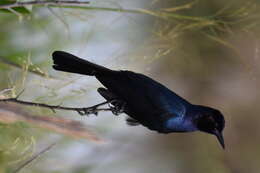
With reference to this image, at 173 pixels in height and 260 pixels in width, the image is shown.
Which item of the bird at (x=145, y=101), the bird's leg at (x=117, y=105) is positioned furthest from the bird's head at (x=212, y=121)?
the bird's leg at (x=117, y=105)

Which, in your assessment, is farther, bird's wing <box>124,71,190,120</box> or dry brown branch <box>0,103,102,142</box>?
bird's wing <box>124,71,190,120</box>

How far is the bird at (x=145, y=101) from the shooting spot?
104 centimetres

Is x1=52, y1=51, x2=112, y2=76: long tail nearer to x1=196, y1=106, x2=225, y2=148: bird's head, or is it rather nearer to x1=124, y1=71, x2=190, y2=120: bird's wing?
x1=124, y1=71, x2=190, y2=120: bird's wing

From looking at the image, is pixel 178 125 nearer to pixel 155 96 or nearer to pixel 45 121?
pixel 155 96

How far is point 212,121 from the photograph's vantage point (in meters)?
1.12

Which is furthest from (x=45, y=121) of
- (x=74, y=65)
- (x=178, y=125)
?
(x=178, y=125)

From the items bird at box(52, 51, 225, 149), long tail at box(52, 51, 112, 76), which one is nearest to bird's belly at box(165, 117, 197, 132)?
bird at box(52, 51, 225, 149)

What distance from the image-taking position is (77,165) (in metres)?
1.56

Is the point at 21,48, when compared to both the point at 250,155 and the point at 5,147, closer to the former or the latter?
the point at 5,147

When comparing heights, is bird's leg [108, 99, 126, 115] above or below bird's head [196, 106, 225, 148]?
above

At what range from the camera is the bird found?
104cm

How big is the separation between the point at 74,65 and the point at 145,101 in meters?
0.16

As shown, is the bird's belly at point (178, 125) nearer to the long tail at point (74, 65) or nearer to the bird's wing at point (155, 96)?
the bird's wing at point (155, 96)

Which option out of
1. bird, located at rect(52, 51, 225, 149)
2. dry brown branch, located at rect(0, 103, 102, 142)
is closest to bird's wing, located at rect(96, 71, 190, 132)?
bird, located at rect(52, 51, 225, 149)
